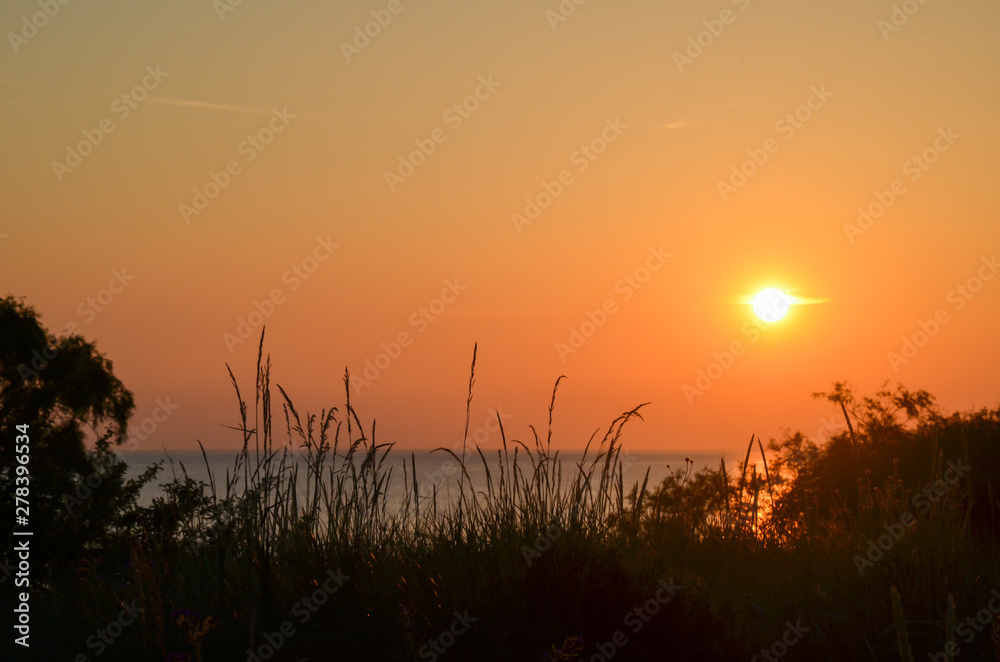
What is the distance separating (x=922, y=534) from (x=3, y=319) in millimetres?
15563

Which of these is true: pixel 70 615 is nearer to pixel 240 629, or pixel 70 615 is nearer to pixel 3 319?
pixel 240 629

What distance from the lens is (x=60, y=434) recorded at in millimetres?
15328

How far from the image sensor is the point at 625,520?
18.3 feet

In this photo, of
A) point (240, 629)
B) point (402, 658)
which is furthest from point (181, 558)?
point (402, 658)
